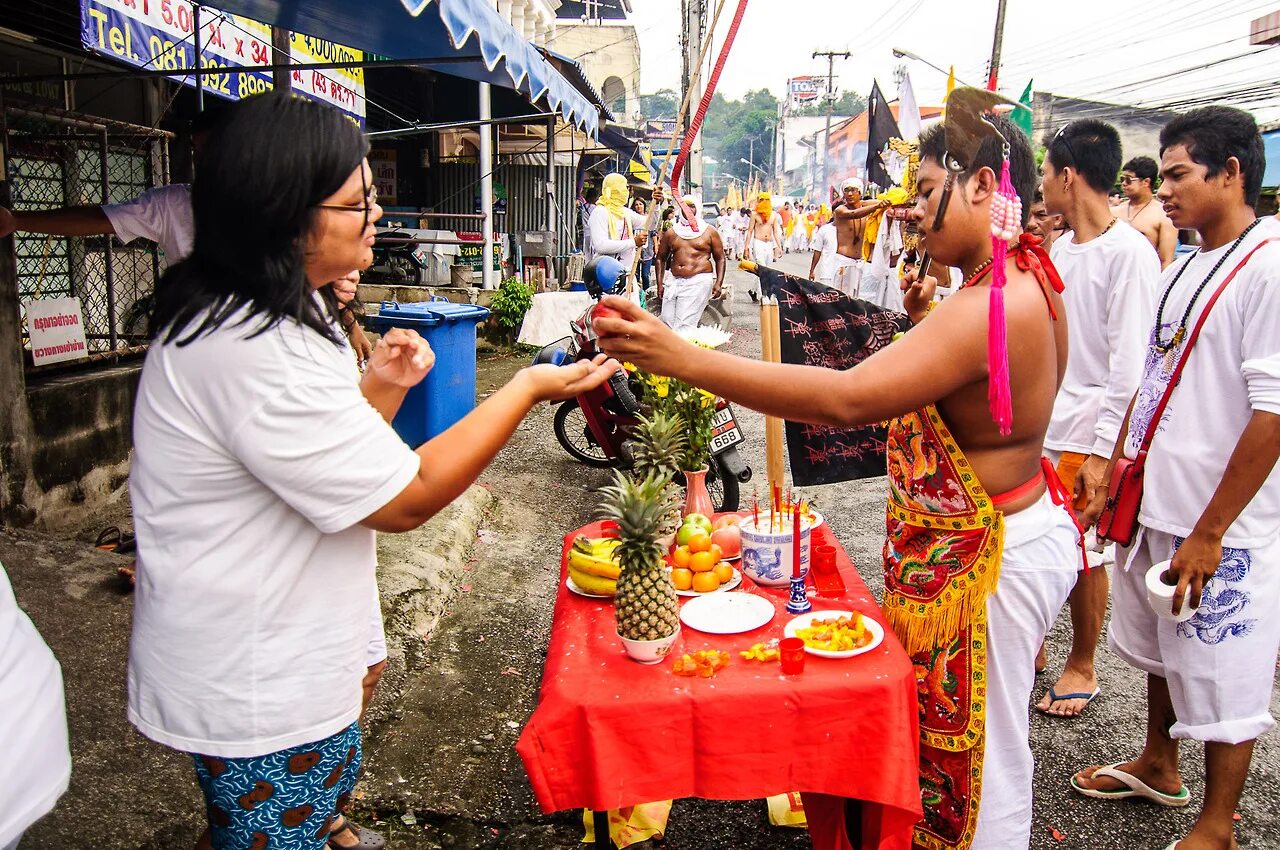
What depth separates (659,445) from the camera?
3.30 metres

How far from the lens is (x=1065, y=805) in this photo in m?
3.16

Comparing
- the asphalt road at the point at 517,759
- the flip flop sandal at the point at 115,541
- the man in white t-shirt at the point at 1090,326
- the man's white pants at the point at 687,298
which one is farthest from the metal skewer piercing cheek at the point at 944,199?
the man's white pants at the point at 687,298

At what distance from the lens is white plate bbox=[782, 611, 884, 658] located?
7.51 ft

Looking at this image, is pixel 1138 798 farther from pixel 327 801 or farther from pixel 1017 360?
pixel 327 801

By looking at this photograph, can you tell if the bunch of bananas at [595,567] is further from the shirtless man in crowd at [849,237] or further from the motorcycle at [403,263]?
the motorcycle at [403,263]

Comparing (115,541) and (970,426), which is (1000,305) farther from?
(115,541)

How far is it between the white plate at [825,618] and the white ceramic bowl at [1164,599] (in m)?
0.89

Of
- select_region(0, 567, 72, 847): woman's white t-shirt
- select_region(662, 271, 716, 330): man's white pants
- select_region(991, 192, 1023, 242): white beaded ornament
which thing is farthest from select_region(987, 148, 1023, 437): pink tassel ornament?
select_region(662, 271, 716, 330): man's white pants

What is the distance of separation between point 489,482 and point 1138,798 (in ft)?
15.6

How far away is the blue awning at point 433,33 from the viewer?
3.61 m

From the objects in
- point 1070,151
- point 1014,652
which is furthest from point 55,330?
point 1070,151

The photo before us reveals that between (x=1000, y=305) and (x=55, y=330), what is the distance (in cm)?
510

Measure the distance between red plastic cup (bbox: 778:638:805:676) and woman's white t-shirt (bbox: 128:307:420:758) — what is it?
42.4 inches

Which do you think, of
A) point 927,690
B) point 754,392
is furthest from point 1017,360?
point 927,690
